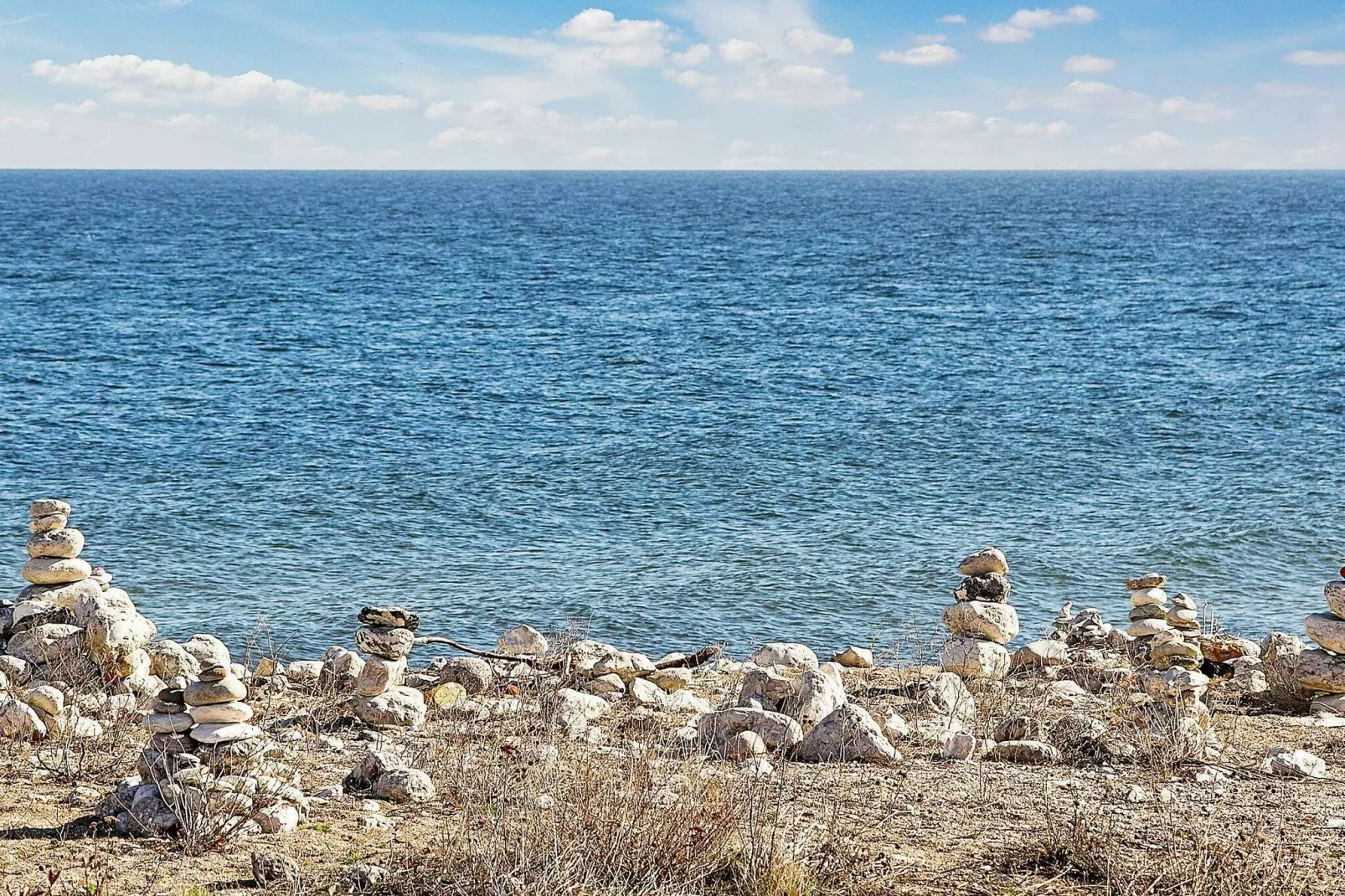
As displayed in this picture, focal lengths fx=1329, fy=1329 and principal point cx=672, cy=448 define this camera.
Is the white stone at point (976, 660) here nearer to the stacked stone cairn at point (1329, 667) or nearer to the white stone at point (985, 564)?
the white stone at point (985, 564)

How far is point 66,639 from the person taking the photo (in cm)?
1223

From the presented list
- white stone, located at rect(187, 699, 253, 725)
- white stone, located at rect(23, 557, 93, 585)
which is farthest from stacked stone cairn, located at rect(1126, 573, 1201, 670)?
white stone, located at rect(23, 557, 93, 585)

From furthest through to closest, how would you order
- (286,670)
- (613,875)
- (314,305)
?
(314,305), (286,670), (613,875)

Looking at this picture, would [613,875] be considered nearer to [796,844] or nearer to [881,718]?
[796,844]

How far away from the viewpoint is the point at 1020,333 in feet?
151

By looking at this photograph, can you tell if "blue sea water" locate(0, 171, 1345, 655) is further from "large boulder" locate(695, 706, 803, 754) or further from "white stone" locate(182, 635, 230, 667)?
"large boulder" locate(695, 706, 803, 754)

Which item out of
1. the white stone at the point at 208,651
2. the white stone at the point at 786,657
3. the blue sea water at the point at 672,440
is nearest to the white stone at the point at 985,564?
the white stone at the point at 786,657

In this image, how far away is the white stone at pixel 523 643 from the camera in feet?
51.5

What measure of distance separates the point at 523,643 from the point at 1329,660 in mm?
8601

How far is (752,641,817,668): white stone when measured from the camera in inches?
603

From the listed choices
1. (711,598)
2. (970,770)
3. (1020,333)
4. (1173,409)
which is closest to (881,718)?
(970,770)

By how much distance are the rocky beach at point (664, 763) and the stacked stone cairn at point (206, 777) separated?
21 mm

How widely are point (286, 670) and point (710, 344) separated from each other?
30.5 metres

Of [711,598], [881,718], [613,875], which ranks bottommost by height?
[711,598]
